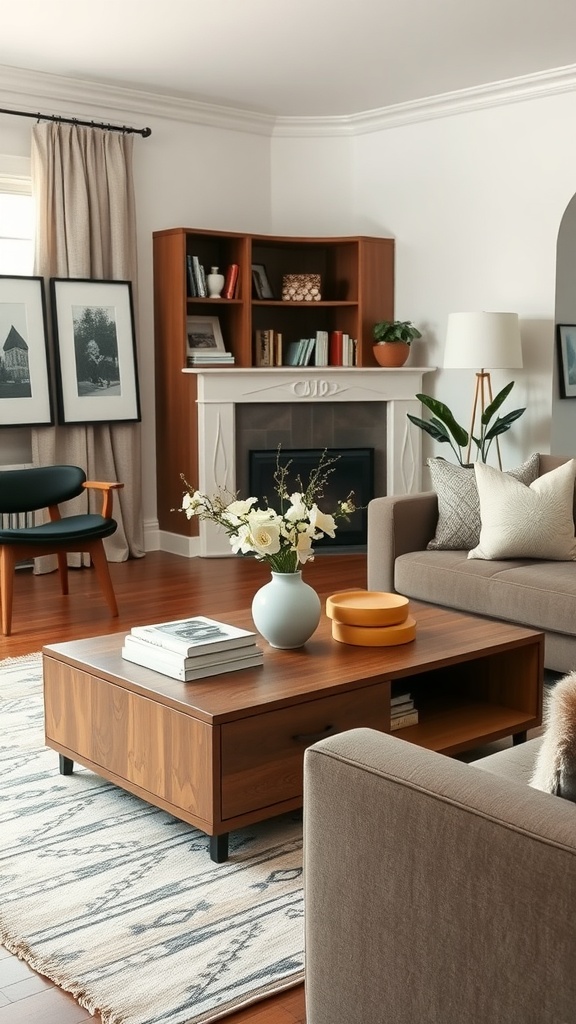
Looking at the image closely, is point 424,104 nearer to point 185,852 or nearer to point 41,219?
point 41,219

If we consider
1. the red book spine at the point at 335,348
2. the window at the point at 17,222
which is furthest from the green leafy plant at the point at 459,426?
the window at the point at 17,222

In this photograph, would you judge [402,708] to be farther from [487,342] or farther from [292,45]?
[292,45]

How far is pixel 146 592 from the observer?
5746mm

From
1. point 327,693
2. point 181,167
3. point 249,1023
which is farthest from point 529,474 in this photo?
point 181,167

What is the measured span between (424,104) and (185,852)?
17.7ft

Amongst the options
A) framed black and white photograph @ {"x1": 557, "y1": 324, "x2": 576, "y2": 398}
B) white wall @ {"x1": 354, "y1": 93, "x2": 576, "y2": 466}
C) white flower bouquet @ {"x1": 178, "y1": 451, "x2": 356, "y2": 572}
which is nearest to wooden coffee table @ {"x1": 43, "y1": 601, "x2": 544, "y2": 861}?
white flower bouquet @ {"x1": 178, "y1": 451, "x2": 356, "y2": 572}

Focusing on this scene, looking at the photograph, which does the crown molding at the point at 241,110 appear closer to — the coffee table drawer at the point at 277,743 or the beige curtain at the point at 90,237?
the beige curtain at the point at 90,237

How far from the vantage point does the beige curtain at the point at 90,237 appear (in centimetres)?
623

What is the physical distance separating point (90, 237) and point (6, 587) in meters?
2.52

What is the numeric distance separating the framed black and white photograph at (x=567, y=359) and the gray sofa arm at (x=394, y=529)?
94.9 inches

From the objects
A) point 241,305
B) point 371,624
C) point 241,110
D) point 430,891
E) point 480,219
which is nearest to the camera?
point 430,891

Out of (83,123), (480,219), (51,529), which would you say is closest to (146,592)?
(51,529)

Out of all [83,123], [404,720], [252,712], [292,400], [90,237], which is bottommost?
[404,720]

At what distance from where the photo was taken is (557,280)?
671 centimetres
